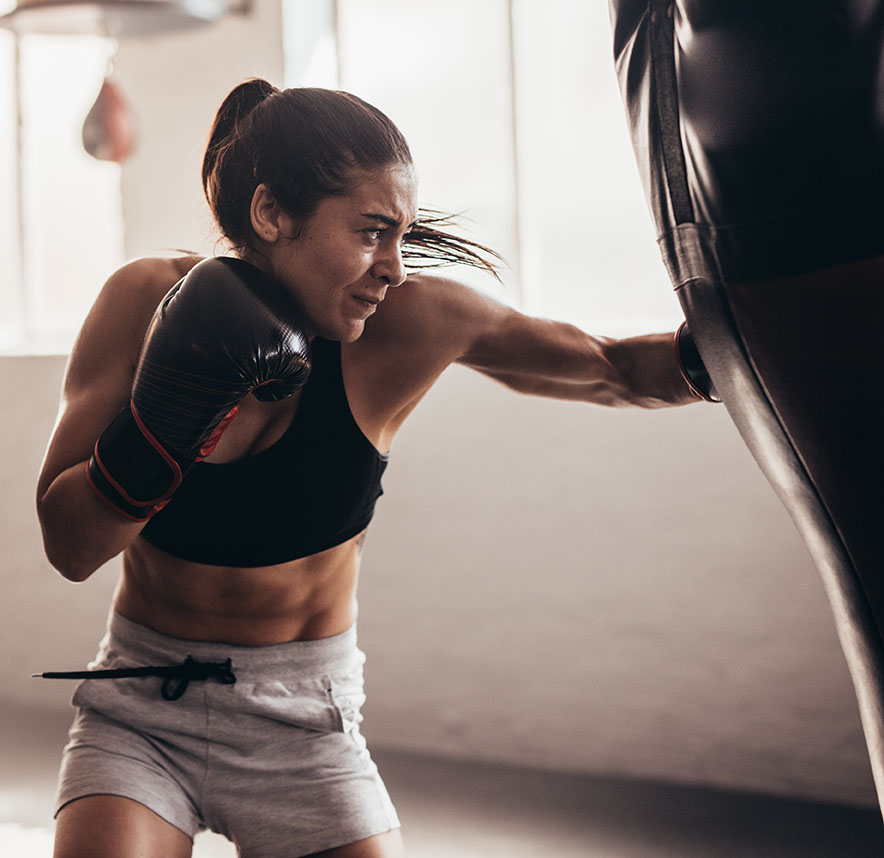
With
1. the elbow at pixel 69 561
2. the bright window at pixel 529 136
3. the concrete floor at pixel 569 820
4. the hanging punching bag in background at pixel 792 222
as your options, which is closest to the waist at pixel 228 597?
the elbow at pixel 69 561

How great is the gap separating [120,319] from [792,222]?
95cm

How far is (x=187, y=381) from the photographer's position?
1.20m

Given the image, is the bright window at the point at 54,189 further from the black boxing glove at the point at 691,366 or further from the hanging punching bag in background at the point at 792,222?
the hanging punching bag in background at the point at 792,222

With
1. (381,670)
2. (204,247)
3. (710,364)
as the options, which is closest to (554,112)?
(204,247)

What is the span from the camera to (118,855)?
1.30m

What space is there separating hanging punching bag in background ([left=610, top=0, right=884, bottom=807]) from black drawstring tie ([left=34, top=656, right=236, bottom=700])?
904mm

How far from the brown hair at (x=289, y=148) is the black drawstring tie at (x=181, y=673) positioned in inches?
22.6

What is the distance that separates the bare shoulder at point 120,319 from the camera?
138 cm

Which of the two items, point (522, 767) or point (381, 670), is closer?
point (522, 767)

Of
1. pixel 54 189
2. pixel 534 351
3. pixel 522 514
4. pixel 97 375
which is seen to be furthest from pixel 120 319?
pixel 54 189

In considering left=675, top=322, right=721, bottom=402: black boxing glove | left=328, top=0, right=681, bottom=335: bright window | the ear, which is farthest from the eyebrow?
left=328, top=0, right=681, bottom=335: bright window

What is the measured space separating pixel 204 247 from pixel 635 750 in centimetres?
184

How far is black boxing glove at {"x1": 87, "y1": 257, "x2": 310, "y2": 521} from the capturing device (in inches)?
47.1

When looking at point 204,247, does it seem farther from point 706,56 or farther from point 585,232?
point 706,56
